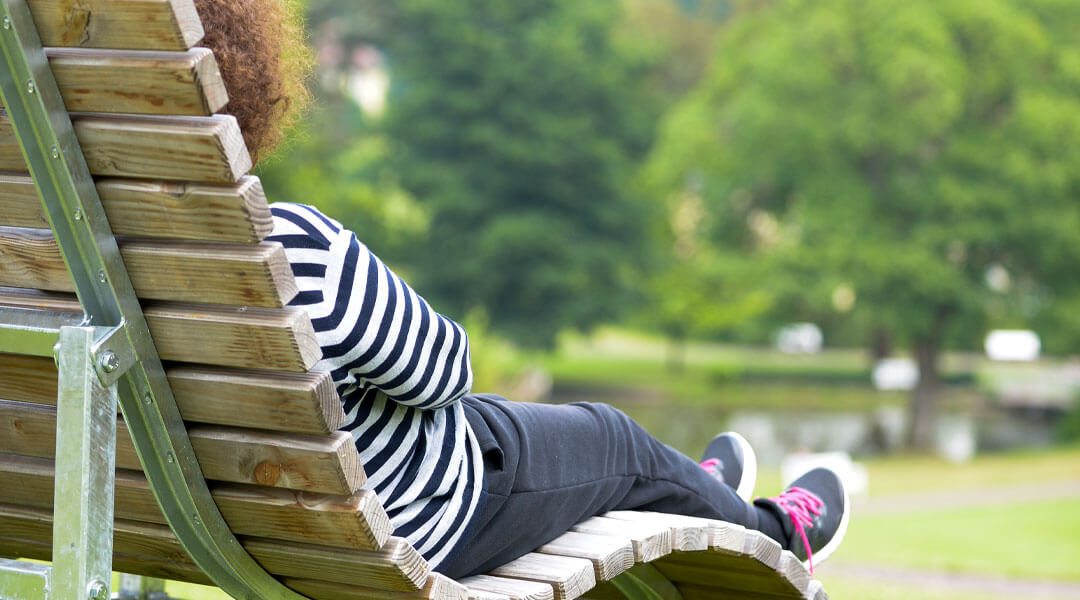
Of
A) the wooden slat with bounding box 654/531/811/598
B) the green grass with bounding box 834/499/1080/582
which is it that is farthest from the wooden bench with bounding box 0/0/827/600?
the green grass with bounding box 834/499/1080/582

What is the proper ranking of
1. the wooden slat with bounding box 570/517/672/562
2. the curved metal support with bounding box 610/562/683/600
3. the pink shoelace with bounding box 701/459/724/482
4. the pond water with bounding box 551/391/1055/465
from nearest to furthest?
the wooden slat with bounding box 570/517/672/562 < the curved metal support with bounding box 610/562/683/600 < the pink shoelace with bounding box 701/459/724/482 < the pond water with bounding box 551/391/1055/465

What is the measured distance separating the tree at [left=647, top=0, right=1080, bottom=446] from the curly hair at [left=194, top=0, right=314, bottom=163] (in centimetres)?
2187

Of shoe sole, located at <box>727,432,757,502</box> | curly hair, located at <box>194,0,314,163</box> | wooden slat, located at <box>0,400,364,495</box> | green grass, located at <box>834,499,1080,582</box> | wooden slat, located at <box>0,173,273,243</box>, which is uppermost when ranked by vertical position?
green grass, located at <box>834,499,1080,582</box>

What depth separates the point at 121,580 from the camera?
2.91 m

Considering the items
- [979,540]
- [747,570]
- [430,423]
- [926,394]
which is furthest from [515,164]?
[430,423]

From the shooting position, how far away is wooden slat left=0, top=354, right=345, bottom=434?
142cm

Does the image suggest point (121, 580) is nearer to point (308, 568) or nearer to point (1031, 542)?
point (308, 568)

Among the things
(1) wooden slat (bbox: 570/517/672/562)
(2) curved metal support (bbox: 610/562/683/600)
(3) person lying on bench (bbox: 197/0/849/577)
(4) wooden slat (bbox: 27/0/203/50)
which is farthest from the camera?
(2) curved metal support (bbox: 610/562/683/600)

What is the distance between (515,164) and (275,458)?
94.3ft

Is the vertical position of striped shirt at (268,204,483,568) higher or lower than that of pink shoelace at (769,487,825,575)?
lower

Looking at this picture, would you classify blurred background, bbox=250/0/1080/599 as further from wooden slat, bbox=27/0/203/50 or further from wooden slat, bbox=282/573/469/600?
wooden slat, bbox=27/0/203/50

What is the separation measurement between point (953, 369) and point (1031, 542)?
25.8 meters

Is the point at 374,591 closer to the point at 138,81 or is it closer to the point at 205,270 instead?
the point at 205,270

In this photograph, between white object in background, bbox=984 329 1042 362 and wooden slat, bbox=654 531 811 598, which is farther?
white object in background, bbox=984 329 1042 362
